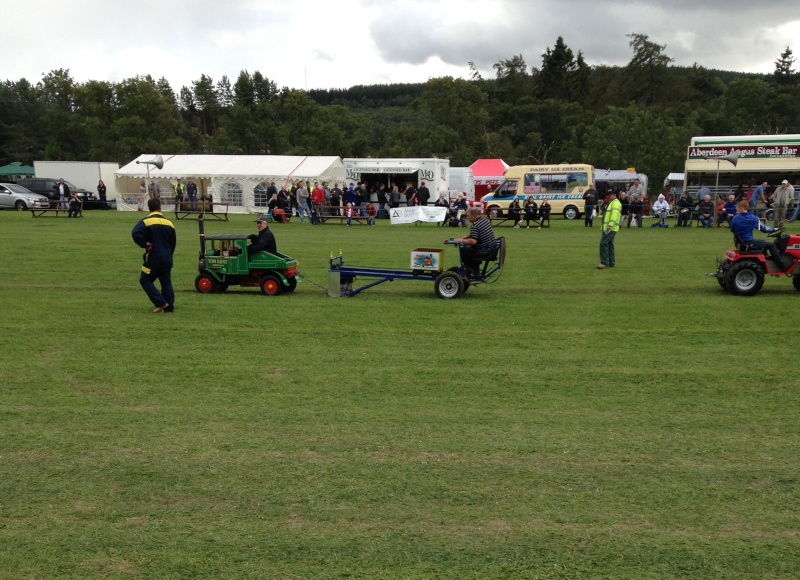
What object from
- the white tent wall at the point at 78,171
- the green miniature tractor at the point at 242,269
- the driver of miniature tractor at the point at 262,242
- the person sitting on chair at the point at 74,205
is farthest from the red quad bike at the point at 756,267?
the white tent wall at the point at 78,171

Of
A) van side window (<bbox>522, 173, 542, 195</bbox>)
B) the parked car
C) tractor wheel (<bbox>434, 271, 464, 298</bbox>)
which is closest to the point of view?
tractor wheel (<bbox>434, 271, 464, 298</bbox>)

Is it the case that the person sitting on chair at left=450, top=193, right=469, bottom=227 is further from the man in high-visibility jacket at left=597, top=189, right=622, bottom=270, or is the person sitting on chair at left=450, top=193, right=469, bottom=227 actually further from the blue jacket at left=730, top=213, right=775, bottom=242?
the blue jacket at left=730, top=213, right=775, bottom=242

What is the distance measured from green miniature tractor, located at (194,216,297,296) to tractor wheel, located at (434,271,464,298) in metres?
2.69

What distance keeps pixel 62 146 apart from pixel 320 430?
77.7 meters

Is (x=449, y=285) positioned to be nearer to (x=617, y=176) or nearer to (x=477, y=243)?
(x=477, y=243)

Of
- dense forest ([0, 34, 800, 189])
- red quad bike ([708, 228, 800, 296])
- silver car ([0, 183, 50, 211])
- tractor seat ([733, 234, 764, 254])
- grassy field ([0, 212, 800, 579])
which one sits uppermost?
dense forest ([0, 34, 800, 189])

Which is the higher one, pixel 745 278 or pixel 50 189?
pixel 50 189

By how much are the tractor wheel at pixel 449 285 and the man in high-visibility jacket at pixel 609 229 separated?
188 inches

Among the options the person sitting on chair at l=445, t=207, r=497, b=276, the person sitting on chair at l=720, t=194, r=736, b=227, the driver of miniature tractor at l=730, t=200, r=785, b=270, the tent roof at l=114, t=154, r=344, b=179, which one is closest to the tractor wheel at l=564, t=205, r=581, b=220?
the person sitting on chair at l=720, t=194, r=736, b=227

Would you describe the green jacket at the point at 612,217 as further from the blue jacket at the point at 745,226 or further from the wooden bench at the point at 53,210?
the wooden bench at the point at 53,210

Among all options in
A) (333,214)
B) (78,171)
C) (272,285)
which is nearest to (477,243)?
(272,285)

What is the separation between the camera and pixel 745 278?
1355 cm

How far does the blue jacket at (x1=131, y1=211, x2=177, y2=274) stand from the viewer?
11555 millimetres

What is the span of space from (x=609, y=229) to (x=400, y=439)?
1151cm
